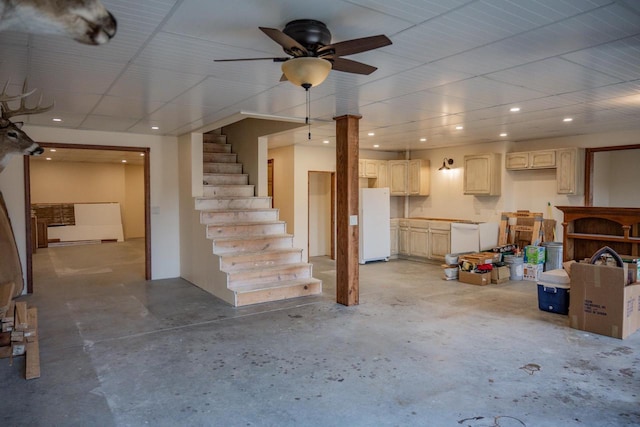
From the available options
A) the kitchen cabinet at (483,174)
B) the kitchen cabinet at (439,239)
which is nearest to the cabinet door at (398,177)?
the kitchen cabinet at (439,239)

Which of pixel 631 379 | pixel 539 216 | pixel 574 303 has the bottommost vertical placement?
pixel 631 379

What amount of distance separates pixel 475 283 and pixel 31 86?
6.16 m

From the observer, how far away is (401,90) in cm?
407

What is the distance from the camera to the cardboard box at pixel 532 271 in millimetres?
6789

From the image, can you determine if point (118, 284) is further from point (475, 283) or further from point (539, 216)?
point (539, 216)

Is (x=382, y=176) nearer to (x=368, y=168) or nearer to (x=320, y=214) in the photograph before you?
(x=368, y=168)

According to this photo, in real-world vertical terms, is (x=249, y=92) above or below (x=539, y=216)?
above

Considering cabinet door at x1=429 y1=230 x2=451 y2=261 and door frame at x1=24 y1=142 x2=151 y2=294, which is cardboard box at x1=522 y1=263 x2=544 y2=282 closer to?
cabinet door at x1=429 y1=230 x2=451 y2=261

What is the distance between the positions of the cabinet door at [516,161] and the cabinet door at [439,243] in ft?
5.40

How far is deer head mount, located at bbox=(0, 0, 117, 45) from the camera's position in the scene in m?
1.23

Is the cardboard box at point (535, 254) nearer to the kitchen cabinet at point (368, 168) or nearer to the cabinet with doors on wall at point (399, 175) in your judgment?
the cabinet with doors on wall at point (399, 175)

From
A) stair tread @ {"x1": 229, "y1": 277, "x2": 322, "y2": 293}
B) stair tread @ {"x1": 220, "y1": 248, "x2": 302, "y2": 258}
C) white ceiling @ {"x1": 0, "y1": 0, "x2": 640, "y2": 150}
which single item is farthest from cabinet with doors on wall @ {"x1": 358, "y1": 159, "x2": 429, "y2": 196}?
stair tread @ {"x1": 229, "y1": 277, "x2": 322, "y2": 293}

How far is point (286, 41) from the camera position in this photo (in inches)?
89.5

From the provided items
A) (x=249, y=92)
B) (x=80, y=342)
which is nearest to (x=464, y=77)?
(x=249, y=92)
